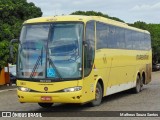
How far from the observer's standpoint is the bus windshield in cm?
1495

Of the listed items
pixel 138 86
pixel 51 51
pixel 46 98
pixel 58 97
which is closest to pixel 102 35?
pixel 51 51

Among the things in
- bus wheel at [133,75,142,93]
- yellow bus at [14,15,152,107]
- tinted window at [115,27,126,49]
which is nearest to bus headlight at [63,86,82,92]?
yellow bus at [14,15,152,107]

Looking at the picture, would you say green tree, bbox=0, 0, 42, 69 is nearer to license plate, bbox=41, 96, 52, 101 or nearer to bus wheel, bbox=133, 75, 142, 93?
bus wheel, bbox=133, 75, 142, 93

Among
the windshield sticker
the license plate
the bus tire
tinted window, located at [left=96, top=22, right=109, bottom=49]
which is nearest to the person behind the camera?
the license plate

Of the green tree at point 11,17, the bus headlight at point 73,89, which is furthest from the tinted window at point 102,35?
the green tree at point 11,17

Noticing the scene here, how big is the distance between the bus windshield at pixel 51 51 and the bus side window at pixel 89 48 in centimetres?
35

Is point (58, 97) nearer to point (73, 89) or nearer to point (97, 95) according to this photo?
point (73, 89)

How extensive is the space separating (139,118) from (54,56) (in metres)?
3.60

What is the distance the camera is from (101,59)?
56.6ft

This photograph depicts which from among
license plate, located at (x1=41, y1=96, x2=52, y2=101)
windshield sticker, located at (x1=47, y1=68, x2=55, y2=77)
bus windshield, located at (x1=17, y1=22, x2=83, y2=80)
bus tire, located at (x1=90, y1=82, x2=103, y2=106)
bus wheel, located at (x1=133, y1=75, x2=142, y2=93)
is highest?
bus windshield, located at (x1=17, y1=22, x2=83, y2=80)

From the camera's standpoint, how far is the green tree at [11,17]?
29.5 metres

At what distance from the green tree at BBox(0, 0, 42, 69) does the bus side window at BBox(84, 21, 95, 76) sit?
13.7 m

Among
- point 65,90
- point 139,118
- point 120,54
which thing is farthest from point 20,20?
point 139,118

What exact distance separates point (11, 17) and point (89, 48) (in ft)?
58.1
